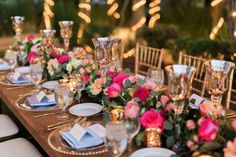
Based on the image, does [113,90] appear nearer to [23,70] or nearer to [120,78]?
[120,78]

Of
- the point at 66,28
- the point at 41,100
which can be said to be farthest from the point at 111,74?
the point at 66,28

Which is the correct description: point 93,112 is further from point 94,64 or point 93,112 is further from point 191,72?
point 191,72

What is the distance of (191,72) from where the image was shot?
131cm

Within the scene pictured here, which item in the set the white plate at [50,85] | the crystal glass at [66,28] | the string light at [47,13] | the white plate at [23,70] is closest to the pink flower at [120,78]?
the white plate at [50,85]

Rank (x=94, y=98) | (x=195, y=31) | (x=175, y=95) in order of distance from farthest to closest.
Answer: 1. (x=195, y=31)
2. (x=94, y=98)
3. (x=175, y=95)

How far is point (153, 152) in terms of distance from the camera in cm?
128

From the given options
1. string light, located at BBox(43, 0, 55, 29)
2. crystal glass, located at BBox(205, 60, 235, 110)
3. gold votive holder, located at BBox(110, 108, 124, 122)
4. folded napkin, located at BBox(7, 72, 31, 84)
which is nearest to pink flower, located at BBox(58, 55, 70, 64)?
folded napkin, located at BBox(7, 72, 31, 84)

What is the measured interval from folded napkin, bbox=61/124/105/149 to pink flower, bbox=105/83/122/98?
23 cm

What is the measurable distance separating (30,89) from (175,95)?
117cm

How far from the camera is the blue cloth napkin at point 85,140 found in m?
1.35

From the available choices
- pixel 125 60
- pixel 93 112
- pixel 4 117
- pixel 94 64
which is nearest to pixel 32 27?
Result: pixel 125 60

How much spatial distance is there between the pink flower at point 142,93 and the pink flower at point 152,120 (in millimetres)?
160

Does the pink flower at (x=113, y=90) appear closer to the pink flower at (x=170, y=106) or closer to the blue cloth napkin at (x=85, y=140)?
the blue cloth napkin at (x=85, y=140)

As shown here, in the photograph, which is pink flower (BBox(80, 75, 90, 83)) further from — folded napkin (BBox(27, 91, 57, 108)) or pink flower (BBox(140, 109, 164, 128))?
pink flower (BBox(140, 109, 164, 128))
